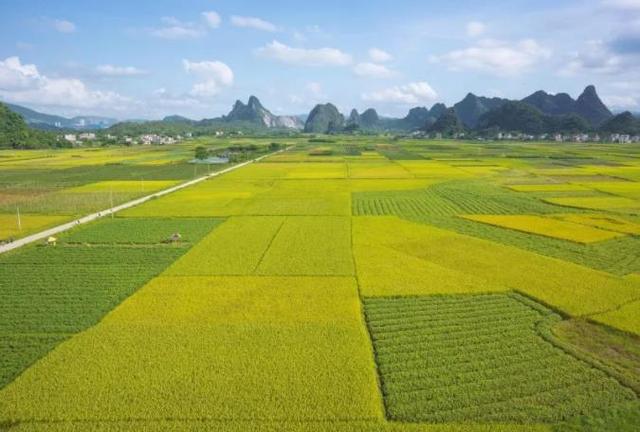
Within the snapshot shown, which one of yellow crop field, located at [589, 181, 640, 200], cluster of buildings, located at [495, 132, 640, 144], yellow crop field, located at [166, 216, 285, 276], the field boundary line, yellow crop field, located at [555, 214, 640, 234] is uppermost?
A: cluster of buildings, located at [495, 132, 640, 144]

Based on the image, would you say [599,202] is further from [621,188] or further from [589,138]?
[589,138]

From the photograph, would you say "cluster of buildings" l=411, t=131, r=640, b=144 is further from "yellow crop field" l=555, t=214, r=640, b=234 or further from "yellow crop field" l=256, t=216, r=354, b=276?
"yellow crop field" l=256, t=216, r=354, b=276

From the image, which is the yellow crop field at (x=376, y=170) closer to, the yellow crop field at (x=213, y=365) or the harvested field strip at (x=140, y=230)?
the harvested field strip at (x=140, y=230)

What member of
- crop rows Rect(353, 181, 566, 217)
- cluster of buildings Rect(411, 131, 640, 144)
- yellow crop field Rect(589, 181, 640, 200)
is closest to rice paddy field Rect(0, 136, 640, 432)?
crop rows Rect(353, 181, 566, 217)

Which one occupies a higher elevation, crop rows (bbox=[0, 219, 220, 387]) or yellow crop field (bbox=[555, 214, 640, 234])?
yellow crop field (bbox=[555, 214, 640, 234])

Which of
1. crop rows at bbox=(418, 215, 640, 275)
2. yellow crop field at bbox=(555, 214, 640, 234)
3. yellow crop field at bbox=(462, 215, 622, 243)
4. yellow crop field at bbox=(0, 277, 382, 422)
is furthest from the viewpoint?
yellow crop field at bbox=(555, 214, 640, 234)

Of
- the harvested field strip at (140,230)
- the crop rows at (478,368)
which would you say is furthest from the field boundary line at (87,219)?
the crop rows at (478,368)

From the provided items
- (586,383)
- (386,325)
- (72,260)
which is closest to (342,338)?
(386,325)
